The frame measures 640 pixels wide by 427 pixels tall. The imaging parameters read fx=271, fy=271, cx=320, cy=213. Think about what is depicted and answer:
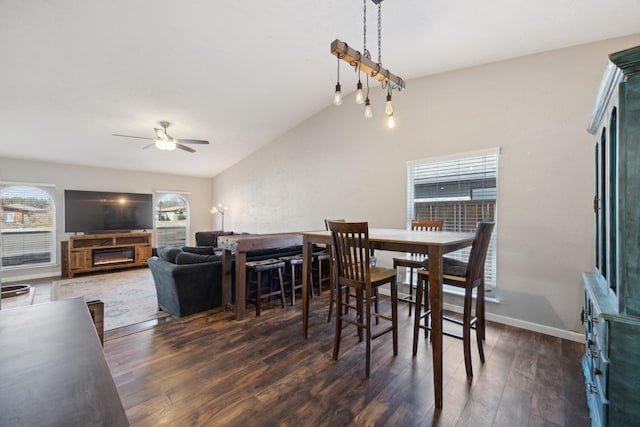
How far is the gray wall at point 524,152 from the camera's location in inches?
107

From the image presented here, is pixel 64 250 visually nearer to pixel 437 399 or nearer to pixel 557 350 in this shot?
pixel 437 399

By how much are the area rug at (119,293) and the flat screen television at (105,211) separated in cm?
115

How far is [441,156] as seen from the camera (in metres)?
3.59

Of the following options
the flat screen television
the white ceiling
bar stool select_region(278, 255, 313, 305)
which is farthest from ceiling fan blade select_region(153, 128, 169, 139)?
the flat screen television

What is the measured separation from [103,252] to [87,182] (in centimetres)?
168

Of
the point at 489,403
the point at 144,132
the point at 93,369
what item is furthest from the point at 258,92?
the point at 489,403

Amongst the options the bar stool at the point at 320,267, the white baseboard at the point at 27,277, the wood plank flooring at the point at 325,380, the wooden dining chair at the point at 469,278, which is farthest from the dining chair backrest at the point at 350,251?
the white baseboard at the point at 27,277

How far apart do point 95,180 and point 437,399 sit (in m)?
7.89

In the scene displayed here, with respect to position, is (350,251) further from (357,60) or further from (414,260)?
(357,60)

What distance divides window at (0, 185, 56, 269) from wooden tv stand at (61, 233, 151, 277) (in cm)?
44

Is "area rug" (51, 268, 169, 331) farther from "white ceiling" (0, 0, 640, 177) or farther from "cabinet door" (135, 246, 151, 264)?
"white ceiling" (0, 0, 640, 177)

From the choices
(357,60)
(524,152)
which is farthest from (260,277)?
(524,152)

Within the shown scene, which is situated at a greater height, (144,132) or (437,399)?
(144,132)

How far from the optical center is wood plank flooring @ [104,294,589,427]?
168 cm
